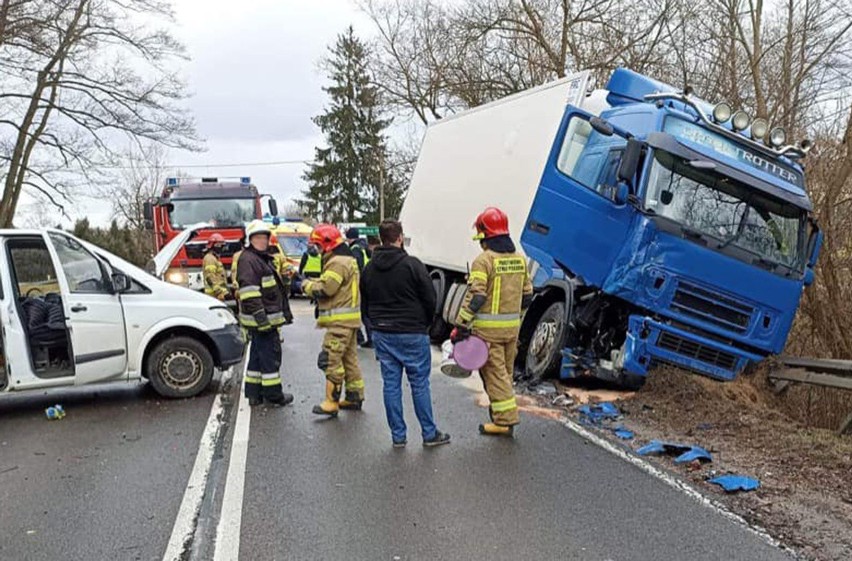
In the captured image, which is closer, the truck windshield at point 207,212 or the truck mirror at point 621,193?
the truck mirror at point 621,193

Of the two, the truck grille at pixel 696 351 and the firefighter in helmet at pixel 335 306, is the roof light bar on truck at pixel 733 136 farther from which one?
the firefighter in helmet at pixel 335 306

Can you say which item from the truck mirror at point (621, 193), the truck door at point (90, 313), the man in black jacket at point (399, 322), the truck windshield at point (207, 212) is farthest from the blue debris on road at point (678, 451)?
the truck windshield at point (207, 212)

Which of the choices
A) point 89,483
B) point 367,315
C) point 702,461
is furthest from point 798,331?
point 89,483

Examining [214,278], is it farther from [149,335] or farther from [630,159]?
[630,159]

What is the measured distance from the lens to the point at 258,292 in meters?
6.80

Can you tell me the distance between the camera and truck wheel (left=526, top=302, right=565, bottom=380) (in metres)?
7.83

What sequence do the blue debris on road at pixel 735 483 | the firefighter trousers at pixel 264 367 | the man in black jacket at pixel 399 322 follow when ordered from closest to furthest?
the blue debris on road at pixel 735 483, the man in black jacket at pixel 399 322, the firefighter trousers at pixel 264 367

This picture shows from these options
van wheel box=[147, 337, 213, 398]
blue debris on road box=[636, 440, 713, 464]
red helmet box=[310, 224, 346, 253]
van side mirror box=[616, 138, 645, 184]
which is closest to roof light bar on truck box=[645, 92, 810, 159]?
van side mirror box=[616, 138, 645, 184]

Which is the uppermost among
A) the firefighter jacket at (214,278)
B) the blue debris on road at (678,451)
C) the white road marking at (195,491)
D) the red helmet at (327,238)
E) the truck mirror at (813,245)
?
the truck mirror at (813,245)

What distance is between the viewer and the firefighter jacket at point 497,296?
19.2 ft

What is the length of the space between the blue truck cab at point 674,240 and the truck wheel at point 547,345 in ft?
0.13

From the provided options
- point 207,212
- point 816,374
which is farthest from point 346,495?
→ point 207,212

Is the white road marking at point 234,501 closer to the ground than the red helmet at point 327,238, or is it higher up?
closer to the ground

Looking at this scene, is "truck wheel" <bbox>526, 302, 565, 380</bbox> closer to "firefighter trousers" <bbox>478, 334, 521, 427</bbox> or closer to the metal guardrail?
"firefighter trousers" <bbox>478, 334, 521, 427</bbox>
